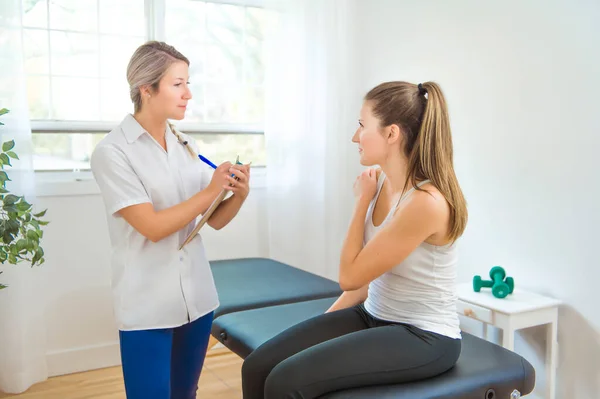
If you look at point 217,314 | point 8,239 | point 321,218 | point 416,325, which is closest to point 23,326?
point 8,239

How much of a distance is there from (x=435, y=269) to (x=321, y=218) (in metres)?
1.91

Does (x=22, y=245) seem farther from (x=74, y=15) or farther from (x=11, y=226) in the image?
(x=74, y=15)

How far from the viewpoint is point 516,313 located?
231cm

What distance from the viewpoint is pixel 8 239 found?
7.87 feet

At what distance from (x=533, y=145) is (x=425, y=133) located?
108 cm

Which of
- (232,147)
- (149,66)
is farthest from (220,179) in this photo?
(232,147)

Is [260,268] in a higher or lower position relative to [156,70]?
lower

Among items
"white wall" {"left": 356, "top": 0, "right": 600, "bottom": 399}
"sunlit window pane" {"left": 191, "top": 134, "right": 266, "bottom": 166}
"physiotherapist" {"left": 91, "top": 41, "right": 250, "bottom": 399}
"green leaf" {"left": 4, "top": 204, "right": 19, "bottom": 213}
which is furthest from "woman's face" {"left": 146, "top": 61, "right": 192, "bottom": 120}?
"sunlit window pane" {"left": 191, "top": 134, "right": 266, "bottom": 166}

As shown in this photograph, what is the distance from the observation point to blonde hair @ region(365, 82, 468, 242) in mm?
1686

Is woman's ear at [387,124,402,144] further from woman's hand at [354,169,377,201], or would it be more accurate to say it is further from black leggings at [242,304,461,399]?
black leggings at [242,304,461,399]

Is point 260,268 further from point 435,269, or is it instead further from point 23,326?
point 435,269

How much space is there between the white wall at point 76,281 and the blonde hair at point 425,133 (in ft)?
6.21

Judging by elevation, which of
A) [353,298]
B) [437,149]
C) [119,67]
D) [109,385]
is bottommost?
[109,385]

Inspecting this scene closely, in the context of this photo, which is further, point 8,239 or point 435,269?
point 8,239
